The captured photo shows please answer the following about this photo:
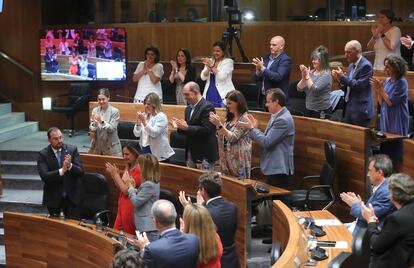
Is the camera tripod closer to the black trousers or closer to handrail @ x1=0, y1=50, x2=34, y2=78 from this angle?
the black trousers

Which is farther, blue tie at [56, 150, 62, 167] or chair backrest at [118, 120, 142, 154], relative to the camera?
chair backrest at [118, 120, 142, 154]

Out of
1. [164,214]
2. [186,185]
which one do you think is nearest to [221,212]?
[164,214]

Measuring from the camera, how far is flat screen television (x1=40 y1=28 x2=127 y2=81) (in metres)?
11.8

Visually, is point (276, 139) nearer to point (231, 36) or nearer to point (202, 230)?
point (202, 230)

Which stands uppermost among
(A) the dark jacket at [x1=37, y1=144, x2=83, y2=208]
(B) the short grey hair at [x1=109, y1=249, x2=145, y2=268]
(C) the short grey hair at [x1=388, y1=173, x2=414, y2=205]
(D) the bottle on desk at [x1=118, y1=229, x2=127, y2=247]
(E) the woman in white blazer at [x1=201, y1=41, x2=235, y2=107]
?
(E) the woman in white blazer at [x1=201, y1=41, x2=235, y2=107]

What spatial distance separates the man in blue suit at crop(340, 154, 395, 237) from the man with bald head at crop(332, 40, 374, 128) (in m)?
2.18

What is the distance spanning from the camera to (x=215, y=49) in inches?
355

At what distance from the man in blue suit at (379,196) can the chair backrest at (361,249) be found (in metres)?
0.80

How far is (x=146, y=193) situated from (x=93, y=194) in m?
1.77

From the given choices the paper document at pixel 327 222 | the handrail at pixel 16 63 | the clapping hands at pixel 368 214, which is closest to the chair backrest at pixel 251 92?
the handrail at pixel 16 63

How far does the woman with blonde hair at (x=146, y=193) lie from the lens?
22.4ft

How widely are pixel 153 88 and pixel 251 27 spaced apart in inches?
101

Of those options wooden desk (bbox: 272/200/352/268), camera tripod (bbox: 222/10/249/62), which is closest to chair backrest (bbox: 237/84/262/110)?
camera tripod (bbox: 222/10/249/62)

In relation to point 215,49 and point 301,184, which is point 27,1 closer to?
point 215,49
